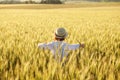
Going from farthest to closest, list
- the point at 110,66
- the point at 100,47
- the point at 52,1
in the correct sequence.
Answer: the point at 52,1, the point at 100,47, the point at 110,66

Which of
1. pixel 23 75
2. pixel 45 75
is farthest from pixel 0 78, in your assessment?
pixel 45 75

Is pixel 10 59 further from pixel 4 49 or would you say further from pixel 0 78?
pixel 0 78

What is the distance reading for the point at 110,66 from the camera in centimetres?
273

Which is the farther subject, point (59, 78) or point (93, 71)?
point (93, 71)

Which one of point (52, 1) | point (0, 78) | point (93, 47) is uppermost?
point (0, 78)

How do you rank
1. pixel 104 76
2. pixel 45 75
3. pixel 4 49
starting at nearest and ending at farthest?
pixel 45 75
pixel 104 76
pixel 4 49

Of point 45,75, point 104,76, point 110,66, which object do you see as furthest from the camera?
point 110,66

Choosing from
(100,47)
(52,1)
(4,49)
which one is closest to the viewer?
(4,49)

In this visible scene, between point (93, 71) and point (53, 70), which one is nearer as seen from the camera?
point (53, 70)

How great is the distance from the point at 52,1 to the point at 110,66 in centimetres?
7949

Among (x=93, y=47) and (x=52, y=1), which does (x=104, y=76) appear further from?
(x=52, y=1)

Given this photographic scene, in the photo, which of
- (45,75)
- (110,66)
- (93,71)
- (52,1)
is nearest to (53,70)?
(45,75)

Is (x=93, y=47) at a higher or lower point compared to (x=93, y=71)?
lower

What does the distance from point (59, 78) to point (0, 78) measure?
23.0 inches
